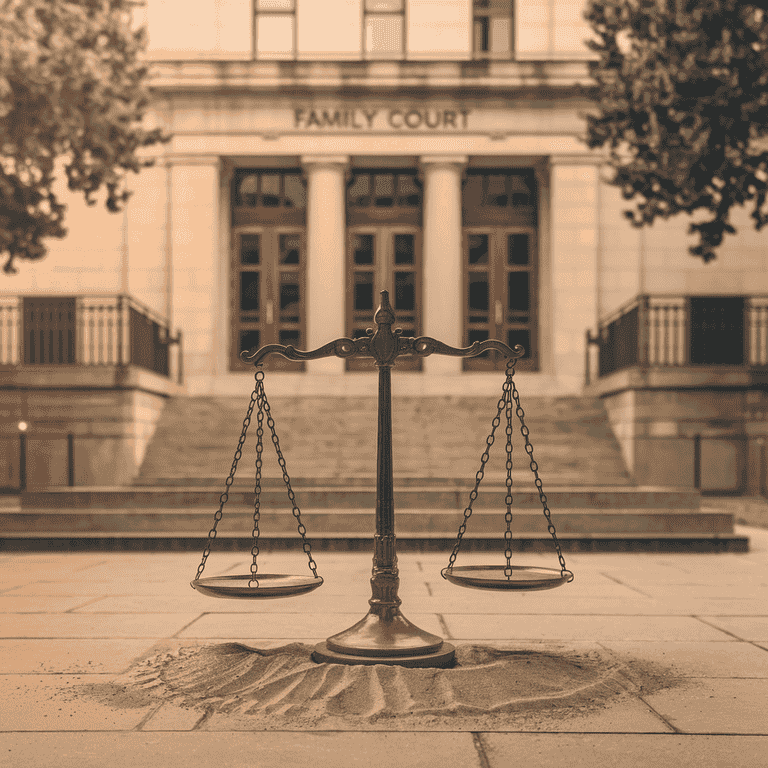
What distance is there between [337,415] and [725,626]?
1257 cm

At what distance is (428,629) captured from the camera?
6660 mm

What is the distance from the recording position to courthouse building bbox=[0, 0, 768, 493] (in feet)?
75.2

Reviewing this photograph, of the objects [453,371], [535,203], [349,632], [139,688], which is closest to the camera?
[139,688]

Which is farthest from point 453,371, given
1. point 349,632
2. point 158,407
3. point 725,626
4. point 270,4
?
point 349,632

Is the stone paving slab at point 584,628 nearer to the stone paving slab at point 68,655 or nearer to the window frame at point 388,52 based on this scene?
the stone paving slab at point 68,655

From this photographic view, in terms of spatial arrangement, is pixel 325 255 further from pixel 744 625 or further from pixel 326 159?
pixel 744 625

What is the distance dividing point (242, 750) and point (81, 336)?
53.0 feet

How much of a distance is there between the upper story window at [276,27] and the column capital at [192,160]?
293 centimetres

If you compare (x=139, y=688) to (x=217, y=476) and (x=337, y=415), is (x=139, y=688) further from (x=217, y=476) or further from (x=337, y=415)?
(x=337, y=415)

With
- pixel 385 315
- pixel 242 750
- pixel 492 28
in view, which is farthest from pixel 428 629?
pixel 492 28

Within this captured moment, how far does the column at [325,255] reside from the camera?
22922mm

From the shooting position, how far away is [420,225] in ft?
79.8

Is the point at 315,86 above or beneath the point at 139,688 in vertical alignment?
above

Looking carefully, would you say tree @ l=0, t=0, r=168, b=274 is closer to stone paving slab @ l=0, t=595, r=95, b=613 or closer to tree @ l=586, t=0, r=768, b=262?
tree @ l=586, t=0, r=768, b=262
